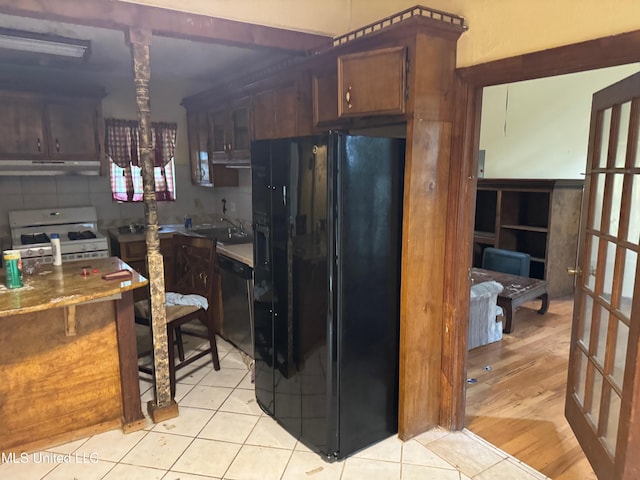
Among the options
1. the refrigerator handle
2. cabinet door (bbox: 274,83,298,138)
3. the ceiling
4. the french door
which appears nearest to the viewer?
the french door

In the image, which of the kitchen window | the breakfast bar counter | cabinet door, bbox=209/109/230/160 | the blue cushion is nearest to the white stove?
the kitchen window

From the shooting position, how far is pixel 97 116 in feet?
13.0

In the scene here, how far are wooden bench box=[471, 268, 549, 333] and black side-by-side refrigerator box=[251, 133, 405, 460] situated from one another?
176 centimetres

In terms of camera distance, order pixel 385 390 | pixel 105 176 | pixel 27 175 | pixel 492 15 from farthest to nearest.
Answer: pixel 105 176
pixel 27 175
pixel 385 390
pixel 492 15

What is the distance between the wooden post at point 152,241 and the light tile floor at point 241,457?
0.13 metres

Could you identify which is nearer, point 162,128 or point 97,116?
point 97,116

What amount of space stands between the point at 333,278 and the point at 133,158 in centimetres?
308

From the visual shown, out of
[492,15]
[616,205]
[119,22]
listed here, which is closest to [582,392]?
[616,205]

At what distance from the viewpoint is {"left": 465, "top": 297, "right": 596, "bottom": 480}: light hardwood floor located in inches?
90.2

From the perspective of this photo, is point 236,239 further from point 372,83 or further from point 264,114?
point 372,83

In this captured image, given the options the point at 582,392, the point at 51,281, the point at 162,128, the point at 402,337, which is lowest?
the point at 582,392

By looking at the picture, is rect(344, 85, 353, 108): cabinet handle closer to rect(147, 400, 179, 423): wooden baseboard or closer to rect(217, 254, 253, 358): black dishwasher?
rect(217, 254, 253, 358): black dishwasher

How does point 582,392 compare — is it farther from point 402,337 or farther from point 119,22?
point 119,22

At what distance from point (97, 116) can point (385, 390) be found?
342cm
